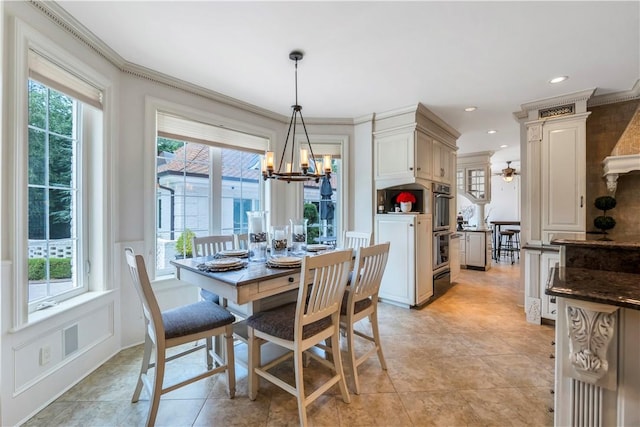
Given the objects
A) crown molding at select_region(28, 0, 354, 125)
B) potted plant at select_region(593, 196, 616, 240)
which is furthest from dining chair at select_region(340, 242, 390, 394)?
potted plant at select_region(593, 196, 616, 240)

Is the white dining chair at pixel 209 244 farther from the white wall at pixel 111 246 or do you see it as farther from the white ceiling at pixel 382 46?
the white ceiling at pixel 382 46

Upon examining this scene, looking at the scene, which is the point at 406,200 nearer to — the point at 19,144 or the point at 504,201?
the point at 19,144

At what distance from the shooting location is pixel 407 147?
137 inches

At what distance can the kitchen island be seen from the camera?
108cm

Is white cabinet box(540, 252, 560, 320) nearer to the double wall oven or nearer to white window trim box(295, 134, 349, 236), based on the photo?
the double wall oven

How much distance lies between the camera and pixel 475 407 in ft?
5.75

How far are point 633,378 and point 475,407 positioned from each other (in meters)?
0.92

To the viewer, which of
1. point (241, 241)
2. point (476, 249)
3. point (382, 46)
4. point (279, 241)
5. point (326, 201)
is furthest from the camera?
point (476, 249)

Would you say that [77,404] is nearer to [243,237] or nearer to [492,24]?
[243,237]

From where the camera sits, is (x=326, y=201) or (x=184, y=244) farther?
(x=326, y=201)

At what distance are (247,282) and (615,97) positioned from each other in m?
4.32

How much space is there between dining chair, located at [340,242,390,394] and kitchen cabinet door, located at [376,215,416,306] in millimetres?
1438

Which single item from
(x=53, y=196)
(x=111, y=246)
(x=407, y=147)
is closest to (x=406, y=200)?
(x=407, y=147)

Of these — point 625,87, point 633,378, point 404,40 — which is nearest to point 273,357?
point 633,378
